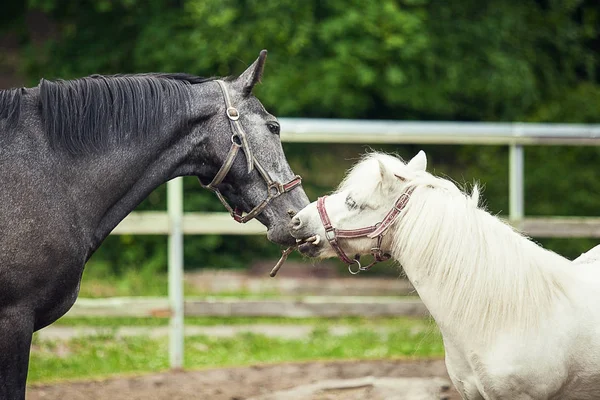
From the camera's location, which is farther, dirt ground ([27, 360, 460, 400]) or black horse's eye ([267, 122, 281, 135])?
dirt ground ([27, 360, 460, 400])

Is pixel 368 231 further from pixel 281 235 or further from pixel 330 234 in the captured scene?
pixel 281 235

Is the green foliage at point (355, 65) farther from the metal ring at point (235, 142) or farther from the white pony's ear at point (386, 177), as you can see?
the white pony's ear at point (386, 177)

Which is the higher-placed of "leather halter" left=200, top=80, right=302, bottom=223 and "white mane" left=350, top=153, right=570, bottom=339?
"leather halter" left=200, top=80, right=302, bottom=223

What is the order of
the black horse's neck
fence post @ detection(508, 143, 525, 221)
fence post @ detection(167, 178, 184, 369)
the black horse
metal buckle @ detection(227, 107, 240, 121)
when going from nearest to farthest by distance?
the black horse
the black horse's neck
metal buckle @ detection(227, 107, 240, 121)
fence post @ detection(167, 178, 184, 369)
fence post @ detection(508, 143, 525, 221)

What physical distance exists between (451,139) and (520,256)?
3625 millimetres

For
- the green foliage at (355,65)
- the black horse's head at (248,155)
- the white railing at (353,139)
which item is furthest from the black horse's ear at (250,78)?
the green foliage at (355,65)

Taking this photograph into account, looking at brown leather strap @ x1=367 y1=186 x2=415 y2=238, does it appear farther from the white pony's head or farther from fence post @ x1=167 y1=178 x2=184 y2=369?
fence post @ x1=167 y1=178 x2=184 y2=369

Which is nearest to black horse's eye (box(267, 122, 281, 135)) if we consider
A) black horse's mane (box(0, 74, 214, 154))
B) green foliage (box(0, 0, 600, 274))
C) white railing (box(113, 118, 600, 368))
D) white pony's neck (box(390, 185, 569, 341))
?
black horse's mane (box(0, 74, 214, 154))

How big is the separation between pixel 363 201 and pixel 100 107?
1.27 meters

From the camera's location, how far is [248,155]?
12.5 ft

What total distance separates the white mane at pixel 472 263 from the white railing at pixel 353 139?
10.3 feet

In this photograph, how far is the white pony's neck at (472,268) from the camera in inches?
135

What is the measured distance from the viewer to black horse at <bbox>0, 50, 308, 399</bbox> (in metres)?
3.37

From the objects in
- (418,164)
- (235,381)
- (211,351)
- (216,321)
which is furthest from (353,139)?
(418,164)
